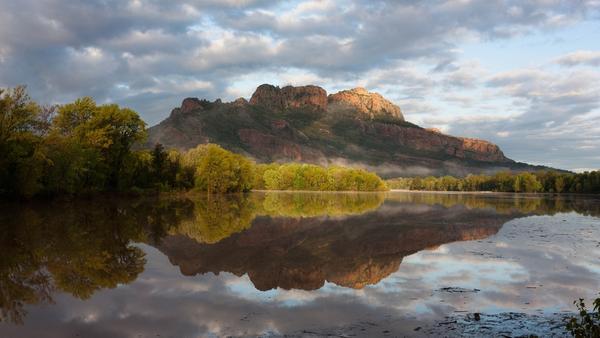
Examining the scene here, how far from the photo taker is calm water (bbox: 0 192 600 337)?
1263 centimetres

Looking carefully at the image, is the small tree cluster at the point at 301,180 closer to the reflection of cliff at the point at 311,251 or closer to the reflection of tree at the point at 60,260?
the reflection of cliff at the point at 311,251

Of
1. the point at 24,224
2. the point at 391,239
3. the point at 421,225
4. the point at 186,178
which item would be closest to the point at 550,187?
the point at 186,178

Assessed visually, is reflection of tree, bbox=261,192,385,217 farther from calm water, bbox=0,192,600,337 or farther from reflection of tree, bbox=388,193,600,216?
calm water, bbox=0,192,600,337

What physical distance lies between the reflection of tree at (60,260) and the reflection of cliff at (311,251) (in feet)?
8.63

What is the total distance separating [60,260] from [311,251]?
1215 centimetres

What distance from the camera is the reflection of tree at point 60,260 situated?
51.2 ft

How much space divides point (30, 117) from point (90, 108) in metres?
18.1

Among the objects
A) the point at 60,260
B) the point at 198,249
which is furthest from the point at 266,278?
the point at 60,260

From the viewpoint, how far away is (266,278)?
61.1 ft

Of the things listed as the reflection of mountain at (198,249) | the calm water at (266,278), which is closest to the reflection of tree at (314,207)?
the reflection of mountain at (198,249)

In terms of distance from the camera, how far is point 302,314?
1338cm

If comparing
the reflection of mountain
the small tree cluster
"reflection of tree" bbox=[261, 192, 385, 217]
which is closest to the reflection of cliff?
the reflection of mountain

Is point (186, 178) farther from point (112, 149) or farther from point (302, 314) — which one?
Answer: point (302, 314)

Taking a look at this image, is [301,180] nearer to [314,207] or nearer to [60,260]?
[314,207]
